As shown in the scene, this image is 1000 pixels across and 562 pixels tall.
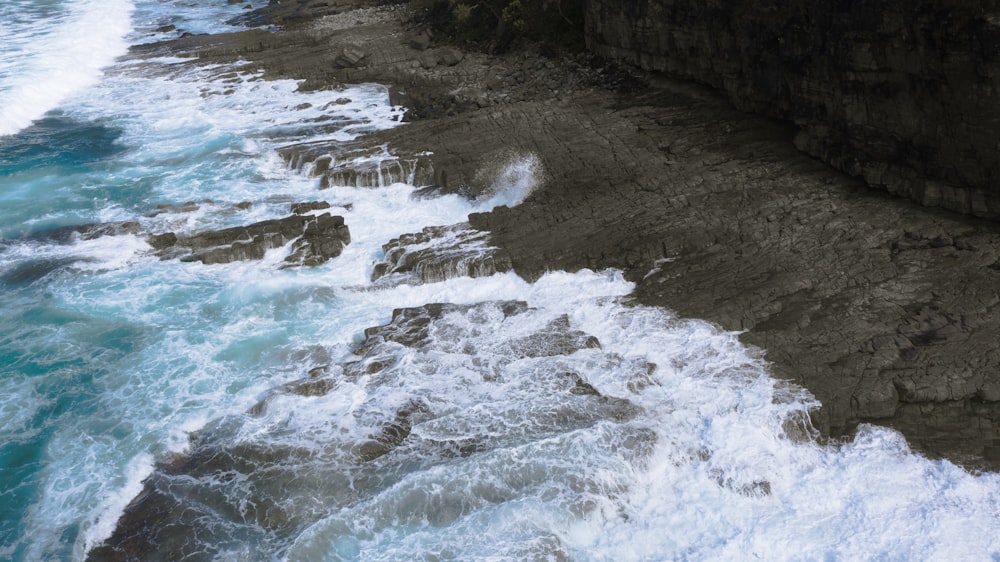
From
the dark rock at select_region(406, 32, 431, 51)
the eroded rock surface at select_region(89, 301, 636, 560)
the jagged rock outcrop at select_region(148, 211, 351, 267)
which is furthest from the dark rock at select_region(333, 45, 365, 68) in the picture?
the eroded rock surface at select_region(89, 301, 636, 560)

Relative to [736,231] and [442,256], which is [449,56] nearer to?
[442,256]

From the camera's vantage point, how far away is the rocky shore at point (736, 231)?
15391 millimetres

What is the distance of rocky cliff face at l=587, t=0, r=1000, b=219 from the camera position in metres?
17.8

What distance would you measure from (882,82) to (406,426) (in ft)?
45.1

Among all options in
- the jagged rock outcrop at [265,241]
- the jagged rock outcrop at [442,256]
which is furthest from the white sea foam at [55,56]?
the jagged rock outcrop at [442,256]

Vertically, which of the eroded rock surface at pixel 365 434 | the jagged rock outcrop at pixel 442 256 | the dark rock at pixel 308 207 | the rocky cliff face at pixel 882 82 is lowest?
the eroded rock surface at pixel 365 434

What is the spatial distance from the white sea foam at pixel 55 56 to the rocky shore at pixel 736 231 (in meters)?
16.8

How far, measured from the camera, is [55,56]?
44.8 m

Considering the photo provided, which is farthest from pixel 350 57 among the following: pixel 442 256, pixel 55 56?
pixel 55 56

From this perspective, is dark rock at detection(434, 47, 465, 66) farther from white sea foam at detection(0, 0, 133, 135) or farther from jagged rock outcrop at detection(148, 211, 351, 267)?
white sea foam at detection(0, 0, 133, 135)

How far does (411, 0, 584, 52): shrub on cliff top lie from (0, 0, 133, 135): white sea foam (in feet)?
60.0

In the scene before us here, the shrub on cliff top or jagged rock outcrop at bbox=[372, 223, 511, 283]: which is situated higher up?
the shrub on cliff top

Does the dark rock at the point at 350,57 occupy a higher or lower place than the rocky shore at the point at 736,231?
higher

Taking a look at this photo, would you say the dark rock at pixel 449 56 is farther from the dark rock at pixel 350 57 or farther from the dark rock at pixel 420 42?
the dark rock at pixel 350 57
